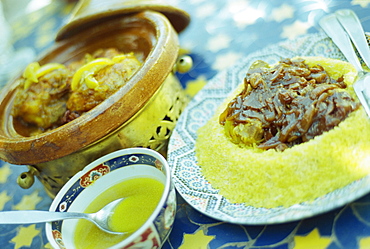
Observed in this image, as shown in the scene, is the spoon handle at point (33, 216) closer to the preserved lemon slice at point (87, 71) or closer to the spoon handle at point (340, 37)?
the preserved lemon slice at point (87, 71)

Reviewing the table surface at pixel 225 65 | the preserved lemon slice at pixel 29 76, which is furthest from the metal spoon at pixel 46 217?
the preserved lemon slice at pixel 29 76

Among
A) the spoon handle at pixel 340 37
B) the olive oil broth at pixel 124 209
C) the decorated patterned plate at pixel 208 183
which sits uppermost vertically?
the spoon handle at pixel 340 37

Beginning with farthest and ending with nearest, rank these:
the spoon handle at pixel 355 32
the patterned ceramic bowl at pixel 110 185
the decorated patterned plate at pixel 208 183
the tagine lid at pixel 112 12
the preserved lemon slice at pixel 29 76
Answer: the tagine lid at pixel 112 12
the preserved lemon slice at pixel 29 76
the spoon handle at pixel 355 32
the patterned ceramic bowl at pixel 110 185
the decorated patterned plate at pixel 208 183

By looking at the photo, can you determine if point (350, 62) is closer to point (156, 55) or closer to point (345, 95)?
point (345, 95)

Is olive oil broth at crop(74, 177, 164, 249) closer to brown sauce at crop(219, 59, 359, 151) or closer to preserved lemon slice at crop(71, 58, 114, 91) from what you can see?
brown sauce at crop(219, 59, 359, 151)

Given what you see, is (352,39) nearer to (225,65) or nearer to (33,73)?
(225,65)

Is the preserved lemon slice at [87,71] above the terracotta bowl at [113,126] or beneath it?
above

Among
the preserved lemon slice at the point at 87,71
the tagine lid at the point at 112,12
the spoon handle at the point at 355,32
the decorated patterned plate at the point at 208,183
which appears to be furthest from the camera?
the tagine lid at the point at 112,12
